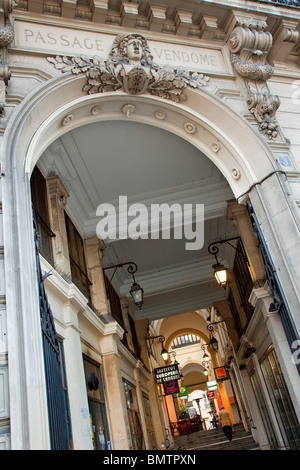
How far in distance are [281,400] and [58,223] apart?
761cm

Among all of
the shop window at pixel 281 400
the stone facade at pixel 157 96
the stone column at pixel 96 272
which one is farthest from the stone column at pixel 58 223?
the shop window at pixel 281 400

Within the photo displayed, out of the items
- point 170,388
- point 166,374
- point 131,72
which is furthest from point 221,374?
point 131,72

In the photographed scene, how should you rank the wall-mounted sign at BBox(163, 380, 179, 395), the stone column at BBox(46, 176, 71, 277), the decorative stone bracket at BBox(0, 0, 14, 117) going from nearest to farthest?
the decorative stone bracket at BBox(0, 0, 14, 117), the stone column at BBox(46, 176, 71, 277), the wall-mounted sign at BBox(163, 380, 179, 395)

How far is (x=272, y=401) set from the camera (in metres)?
11.7

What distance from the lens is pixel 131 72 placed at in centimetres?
594

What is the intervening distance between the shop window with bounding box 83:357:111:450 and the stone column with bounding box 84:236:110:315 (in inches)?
59.7

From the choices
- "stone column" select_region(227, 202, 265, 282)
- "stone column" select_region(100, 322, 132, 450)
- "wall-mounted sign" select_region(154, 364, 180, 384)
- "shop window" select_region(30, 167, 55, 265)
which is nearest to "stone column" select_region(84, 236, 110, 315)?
"stone column" select_region(100, 322, 132, 450)

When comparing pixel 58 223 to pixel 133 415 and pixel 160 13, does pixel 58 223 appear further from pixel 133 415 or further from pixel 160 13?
pixel 133 415

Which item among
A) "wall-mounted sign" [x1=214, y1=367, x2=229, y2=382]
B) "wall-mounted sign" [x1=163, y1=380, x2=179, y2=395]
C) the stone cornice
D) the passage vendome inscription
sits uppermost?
the stone cornice

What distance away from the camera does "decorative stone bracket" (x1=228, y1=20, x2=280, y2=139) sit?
636cm

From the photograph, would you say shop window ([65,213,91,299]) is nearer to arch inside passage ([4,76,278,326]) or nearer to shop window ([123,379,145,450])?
arch inside passage ([4,76,278,326])

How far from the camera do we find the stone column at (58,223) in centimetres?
703

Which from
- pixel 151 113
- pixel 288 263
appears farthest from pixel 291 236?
pixel 151 113

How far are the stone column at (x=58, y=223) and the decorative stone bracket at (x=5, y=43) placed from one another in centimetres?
277
